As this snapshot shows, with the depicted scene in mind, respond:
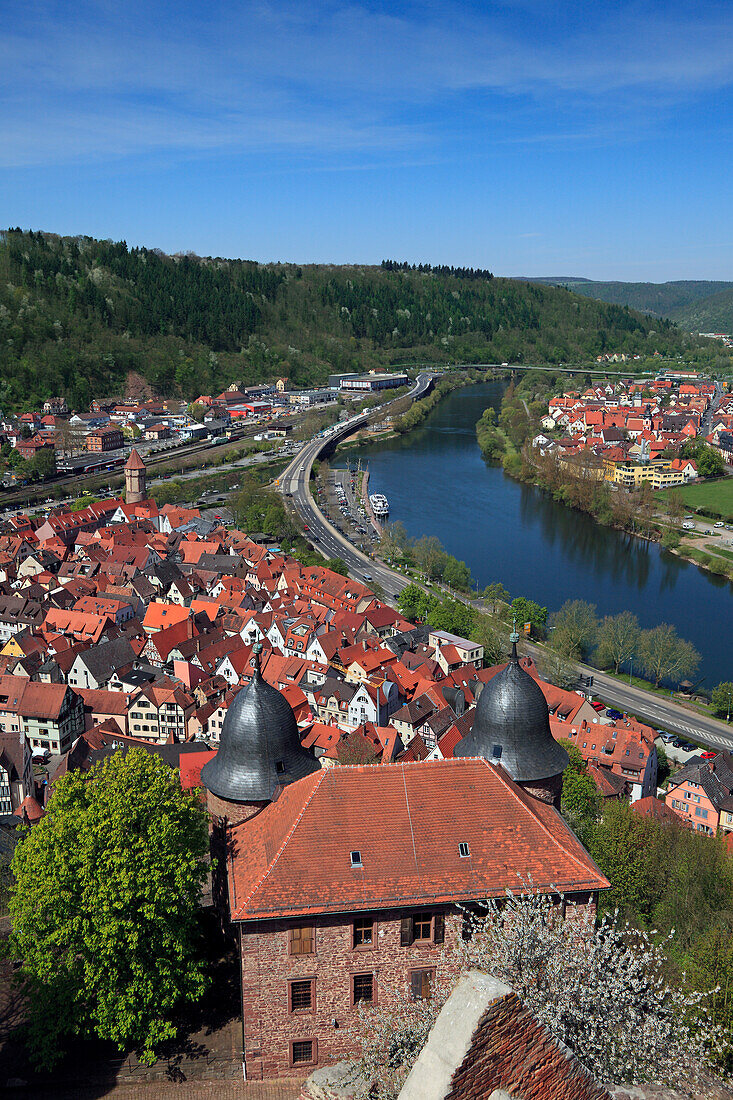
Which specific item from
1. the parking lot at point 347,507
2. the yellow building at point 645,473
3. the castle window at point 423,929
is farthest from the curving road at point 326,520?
the castle window at point 423,929

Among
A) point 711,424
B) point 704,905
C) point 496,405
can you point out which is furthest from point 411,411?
point 704,905

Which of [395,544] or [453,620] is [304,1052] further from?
[395,544]

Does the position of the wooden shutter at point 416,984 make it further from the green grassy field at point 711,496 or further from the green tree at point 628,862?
the green grassy field at point 711,496

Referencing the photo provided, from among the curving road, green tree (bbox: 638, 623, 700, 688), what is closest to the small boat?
the curving road

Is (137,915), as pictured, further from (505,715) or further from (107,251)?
(107,251)

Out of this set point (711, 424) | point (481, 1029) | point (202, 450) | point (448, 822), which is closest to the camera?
point (481, 1029)

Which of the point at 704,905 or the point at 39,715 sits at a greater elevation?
the point at 704,905

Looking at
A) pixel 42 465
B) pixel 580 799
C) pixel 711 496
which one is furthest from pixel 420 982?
pixel 42 465
